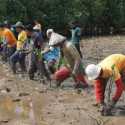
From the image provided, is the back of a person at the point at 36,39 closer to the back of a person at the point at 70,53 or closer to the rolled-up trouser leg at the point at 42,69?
the rolled-up trouser leg at the point at 42,69

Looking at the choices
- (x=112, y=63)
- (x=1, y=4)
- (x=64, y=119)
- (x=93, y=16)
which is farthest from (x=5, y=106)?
(x=93, y=16)

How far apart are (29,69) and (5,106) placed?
284 cm

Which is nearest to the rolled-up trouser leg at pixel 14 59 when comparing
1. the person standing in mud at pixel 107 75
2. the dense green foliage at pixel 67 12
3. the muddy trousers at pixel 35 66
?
the muddy trousers at pixel 35 66

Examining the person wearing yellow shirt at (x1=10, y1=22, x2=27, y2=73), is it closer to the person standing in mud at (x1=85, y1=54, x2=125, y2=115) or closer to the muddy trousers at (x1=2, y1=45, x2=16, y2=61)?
the muddy trousers at (x1=2, y1=45, x2=16, y2=61)

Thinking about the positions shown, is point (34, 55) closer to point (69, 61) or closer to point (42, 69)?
point (42, 69)

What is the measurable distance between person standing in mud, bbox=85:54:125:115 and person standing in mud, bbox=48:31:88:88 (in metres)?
2.10

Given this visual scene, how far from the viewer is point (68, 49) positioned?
11.7 meters

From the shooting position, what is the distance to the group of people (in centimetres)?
937

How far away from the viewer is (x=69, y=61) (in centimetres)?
1192

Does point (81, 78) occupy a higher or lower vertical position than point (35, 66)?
lower

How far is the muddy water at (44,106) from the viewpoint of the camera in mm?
9539

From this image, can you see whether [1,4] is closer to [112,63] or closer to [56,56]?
[56,56]

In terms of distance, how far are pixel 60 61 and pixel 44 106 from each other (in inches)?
82.0

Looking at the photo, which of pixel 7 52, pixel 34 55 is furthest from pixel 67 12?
pixel 34 55
